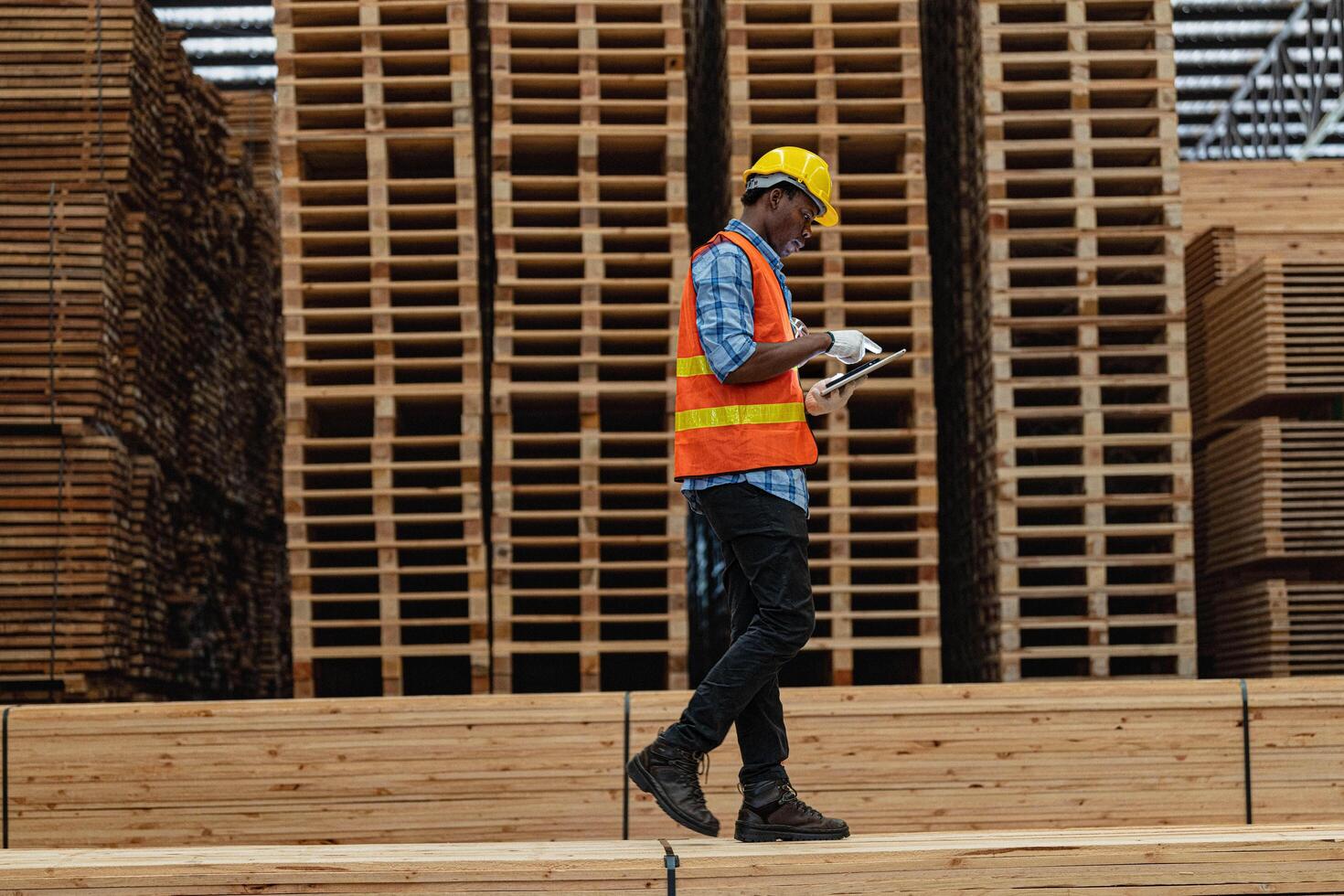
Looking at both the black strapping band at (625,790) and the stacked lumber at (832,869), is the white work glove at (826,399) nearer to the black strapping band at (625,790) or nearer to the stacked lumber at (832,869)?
the stacked lumber at (832,869)

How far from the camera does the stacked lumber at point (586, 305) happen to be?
6.63m

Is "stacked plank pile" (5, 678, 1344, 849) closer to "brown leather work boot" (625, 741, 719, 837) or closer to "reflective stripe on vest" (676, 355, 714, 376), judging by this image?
"brown leather work boot" (625, 741, 719, 837)

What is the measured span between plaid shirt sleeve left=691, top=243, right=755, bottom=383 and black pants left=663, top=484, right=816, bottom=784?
1.17 feet

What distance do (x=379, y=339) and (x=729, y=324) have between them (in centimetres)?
313

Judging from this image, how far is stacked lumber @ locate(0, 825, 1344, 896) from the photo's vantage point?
3.54 metres

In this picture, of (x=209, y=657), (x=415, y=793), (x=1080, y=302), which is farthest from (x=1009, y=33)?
(x=209, y=657)

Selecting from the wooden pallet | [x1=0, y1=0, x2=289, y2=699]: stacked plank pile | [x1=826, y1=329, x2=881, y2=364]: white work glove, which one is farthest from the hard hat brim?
[x1=0, y1=0, x2=289, y2=699]: stacked plank pile

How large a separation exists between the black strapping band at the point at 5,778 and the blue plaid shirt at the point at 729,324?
282 cm

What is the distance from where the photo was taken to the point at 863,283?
692 cm

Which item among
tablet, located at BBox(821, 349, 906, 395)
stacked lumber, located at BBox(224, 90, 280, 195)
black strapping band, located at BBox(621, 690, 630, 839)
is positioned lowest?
black strapping band, located at BBox(621, 690, 630, 839)

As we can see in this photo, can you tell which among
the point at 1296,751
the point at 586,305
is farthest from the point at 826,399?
the point at 586,305

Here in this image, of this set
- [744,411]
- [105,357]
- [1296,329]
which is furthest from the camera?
[105,357]

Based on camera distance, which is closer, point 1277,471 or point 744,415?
point 744,415

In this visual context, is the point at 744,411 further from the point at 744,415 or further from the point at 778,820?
the point at 778,820
